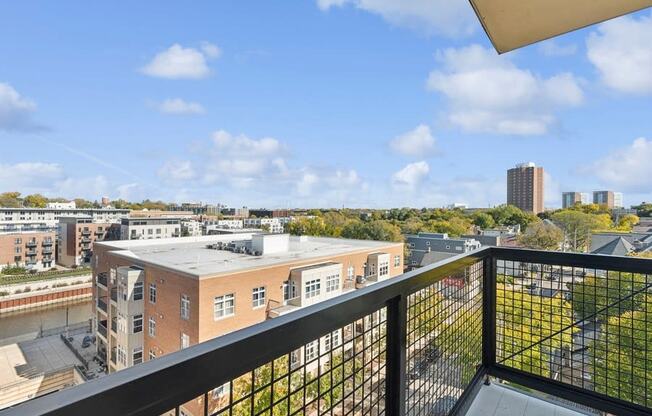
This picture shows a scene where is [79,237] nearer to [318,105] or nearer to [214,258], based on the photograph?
[214,258]

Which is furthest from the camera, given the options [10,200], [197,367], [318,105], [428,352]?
[10,200]

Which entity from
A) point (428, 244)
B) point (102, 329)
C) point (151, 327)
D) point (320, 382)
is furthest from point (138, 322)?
point (428, 244)

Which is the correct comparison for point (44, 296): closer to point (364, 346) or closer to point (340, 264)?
point (340, 264)

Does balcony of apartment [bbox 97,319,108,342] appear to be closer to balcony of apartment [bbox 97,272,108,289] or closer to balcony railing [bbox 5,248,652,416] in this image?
balcony of apartment [bbox 97,272,108,289]

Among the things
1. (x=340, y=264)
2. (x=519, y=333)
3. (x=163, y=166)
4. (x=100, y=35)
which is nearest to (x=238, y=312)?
(x=340, y=264)

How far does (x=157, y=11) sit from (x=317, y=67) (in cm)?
718

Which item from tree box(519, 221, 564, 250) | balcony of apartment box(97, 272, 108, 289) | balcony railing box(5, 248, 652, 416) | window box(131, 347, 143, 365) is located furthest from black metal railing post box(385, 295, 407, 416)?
tree box(519, 221, 564, 250)

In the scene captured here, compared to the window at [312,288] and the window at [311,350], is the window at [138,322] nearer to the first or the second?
the window at [312,288]

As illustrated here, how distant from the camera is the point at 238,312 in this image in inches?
328

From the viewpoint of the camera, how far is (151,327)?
927 centimetres

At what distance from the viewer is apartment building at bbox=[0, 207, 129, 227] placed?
23453mm

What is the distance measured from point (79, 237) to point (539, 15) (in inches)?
1023

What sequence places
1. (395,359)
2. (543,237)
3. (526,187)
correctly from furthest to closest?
Result: (526,187) → (543,237) → (395,359)

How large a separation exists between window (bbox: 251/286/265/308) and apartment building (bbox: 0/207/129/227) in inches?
778
